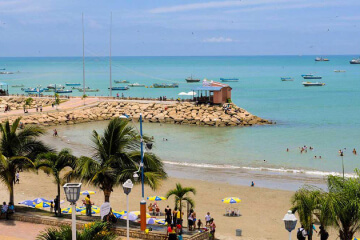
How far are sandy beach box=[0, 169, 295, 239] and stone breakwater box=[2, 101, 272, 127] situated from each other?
93.2ft

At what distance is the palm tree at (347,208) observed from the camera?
702 inches

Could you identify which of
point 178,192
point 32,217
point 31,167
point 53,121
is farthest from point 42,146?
point 53,121

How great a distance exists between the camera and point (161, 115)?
69750 millimetres

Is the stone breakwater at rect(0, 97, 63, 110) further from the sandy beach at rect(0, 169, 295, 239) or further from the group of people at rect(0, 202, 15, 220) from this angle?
the group of people at rect(0, 202, 15, 220)

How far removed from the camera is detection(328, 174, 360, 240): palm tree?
17.8m

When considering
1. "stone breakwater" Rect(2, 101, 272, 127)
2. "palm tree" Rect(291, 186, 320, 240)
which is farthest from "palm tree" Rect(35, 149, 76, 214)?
"stone breakwater" Rect(2, 101, 272, 127)

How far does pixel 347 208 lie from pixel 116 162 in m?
8.56

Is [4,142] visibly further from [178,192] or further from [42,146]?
[178,192]

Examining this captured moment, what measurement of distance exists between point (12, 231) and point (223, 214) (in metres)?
11.9

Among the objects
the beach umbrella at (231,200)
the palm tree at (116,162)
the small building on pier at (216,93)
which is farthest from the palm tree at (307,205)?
the small building on pier at (216,93)

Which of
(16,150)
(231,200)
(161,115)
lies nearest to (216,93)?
(161,115)

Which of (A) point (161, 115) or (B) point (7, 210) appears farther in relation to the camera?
(A) point (161, 115)

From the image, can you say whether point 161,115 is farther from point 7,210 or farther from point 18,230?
point 18,230

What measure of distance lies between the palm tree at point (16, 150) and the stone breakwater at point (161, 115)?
4093 cm
